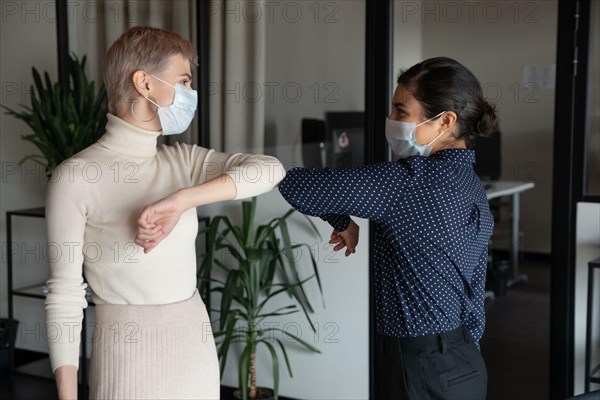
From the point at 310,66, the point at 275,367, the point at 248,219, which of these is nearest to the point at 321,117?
the point at 310,66

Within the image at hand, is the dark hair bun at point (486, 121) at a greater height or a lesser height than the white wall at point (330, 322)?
greater

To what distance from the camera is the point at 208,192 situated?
66.4 inches

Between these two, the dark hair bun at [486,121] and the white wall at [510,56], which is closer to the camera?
the dark hair bun at [486,121]

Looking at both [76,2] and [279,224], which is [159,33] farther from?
[76,2]

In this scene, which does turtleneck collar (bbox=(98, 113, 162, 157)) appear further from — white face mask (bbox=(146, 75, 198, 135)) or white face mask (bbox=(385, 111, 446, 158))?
white face mask (bbox=(385, 111, 446, 158))

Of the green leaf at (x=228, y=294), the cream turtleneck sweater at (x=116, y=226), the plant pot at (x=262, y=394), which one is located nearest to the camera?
the cream turtleneck sweater at (x=116, y=226)

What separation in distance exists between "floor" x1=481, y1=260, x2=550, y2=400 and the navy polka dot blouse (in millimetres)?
1958

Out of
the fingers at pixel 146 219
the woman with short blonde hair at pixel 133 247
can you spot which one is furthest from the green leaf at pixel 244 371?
the fingers at pixel 146 219

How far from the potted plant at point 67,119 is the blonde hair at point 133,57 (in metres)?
2.36

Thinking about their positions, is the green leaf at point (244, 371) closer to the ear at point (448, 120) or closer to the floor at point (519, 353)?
the floor at point (519, 353)

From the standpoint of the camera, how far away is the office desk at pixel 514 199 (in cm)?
555

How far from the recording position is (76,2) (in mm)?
4582

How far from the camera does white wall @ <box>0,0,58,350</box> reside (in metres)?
4.71

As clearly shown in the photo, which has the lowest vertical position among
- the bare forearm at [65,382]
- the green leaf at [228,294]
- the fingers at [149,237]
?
the green leaf at [228,294]
